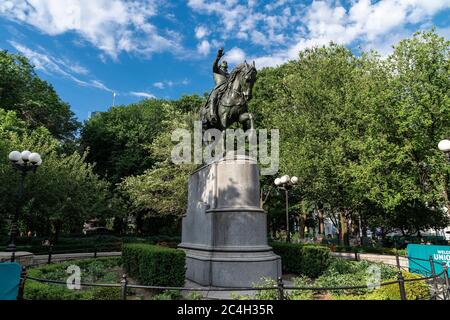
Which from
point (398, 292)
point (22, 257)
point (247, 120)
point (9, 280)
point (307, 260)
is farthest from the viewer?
point (22, 257)

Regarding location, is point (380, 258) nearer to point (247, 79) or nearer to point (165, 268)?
point (247, 79)

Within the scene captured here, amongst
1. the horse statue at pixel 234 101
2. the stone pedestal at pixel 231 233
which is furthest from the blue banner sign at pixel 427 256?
the horse statue at pixel 234 101

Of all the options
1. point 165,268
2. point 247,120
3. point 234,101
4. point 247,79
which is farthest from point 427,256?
point 165,268

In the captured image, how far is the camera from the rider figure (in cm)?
1372

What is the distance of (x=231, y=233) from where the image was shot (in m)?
11.5

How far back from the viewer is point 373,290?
8789 mm

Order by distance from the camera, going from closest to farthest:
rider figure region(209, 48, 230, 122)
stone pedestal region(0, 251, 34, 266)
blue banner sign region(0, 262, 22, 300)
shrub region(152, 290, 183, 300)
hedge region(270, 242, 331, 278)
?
blue banner sign region(0, 262, 22, 300) < shrub region(152, 290, 183, 300) < hedge region(270, 242, 331, 278) < rider figure region(209, 48, 230, 122) < stone pedestal region(0, 251, 34, 266)

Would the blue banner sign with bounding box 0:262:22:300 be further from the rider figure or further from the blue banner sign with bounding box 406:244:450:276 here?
the blue banner sign with bounding box 406:244:450:276

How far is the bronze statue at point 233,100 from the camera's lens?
13.3m

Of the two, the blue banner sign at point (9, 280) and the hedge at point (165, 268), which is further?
the hedge at point (165, 268)

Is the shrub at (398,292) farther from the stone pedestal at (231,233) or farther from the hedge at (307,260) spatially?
the hedge at (307,260)

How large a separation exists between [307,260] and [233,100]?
7.27 meters

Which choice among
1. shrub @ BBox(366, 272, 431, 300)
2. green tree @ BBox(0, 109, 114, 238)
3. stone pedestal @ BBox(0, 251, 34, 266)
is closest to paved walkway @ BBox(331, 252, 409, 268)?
shrub @ BBox(366, 272, 431, 300)
